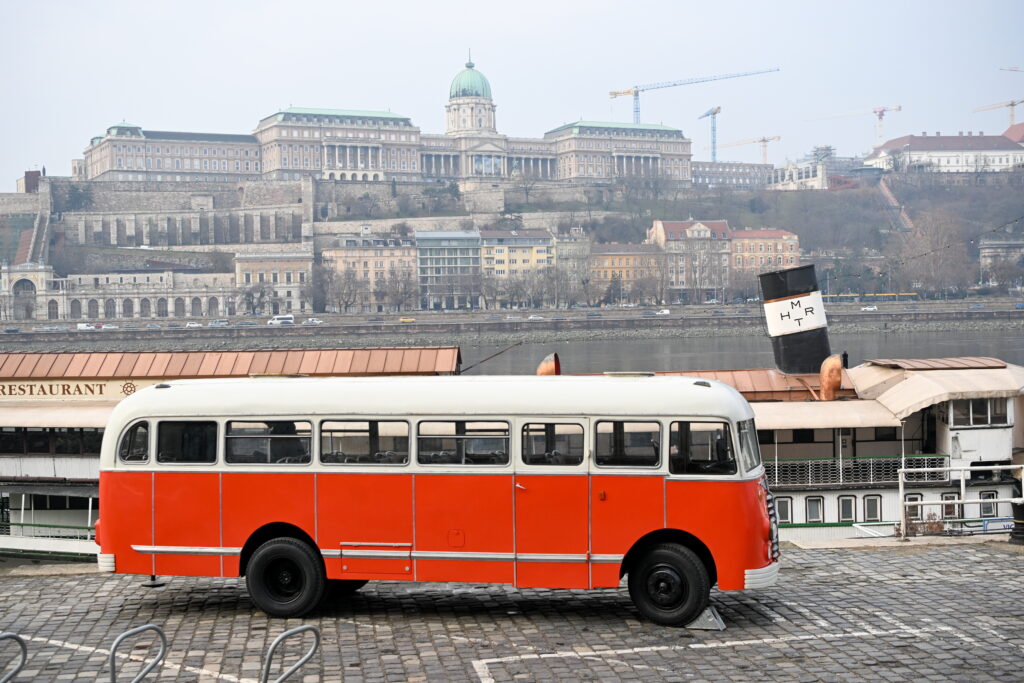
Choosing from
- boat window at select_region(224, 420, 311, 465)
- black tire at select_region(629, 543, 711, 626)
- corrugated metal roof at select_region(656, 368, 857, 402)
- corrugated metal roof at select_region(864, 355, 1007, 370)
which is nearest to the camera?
black tire at select_region(629, 543, 711, 626)

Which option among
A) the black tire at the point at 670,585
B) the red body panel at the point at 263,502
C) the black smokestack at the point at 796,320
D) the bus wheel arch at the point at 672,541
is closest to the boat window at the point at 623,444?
the bus wheel arch at the point at 672,541

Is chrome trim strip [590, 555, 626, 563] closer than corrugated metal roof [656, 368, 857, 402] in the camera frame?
Yes

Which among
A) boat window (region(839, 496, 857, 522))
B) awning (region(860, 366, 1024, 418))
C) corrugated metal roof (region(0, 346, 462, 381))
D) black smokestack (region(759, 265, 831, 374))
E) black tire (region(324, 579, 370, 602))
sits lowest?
boat window (region(839, 496, 857, 522))

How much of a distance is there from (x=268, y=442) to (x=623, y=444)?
250cm

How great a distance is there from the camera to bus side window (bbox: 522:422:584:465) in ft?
26.8

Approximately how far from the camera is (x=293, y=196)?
138625 millimetres

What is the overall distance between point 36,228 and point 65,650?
126 m

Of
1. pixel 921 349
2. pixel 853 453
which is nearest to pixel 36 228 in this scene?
pixel 921 349

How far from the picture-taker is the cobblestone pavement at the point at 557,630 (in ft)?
23.4

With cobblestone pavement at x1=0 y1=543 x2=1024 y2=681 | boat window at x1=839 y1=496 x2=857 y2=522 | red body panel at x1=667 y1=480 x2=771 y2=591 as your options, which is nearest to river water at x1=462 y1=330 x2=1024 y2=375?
boat window at x1=839 y1=496 x2=857 y2=522

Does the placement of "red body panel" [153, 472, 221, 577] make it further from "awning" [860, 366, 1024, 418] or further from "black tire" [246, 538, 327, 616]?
"awning" [860, 366, 1024, 418]

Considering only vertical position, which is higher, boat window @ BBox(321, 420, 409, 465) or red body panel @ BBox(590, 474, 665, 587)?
boat window @ BBox(321, 420, 409, 465)

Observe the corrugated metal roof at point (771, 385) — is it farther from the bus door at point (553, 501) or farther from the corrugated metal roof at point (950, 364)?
the bus door at point (553, 501)

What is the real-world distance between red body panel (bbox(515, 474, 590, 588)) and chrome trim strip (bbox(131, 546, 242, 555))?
2042 millimetres
